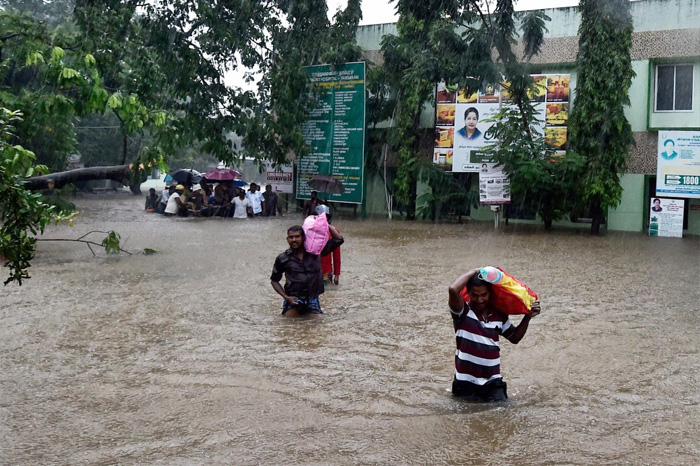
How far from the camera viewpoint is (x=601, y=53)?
20328 mm

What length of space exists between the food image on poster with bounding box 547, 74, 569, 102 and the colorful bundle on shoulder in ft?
57.8

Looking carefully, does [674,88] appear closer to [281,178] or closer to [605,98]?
[605,98]

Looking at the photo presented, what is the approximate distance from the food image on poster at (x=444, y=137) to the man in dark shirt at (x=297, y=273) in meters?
15.6

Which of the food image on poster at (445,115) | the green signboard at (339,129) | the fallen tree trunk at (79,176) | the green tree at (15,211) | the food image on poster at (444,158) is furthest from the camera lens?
the green signboard at (339,129)

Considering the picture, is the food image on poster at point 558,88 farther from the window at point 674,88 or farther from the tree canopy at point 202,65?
the tree canopy at point 202,65

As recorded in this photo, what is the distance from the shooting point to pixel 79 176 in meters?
11.9

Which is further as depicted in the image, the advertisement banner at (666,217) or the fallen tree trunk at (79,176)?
the advertisement banner at (666,217)

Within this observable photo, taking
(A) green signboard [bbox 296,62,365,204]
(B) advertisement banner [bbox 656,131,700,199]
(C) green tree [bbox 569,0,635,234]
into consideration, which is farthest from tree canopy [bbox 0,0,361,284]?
(B) advertisement banner [bbox 656,131,700,199]

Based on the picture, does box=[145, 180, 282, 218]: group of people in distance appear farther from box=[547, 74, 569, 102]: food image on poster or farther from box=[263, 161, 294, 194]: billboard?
box=[547, 74, 569, 102]: food image on poster

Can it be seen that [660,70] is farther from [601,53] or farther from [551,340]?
[551,340]

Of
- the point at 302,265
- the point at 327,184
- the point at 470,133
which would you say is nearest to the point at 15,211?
the point at 302,265

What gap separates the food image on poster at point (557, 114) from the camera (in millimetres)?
21750

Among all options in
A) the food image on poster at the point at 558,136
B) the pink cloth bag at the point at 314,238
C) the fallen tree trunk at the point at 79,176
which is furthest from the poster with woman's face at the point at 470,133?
the pink cloth bag at the point at 314,238

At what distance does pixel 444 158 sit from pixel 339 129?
3663 millimetres
